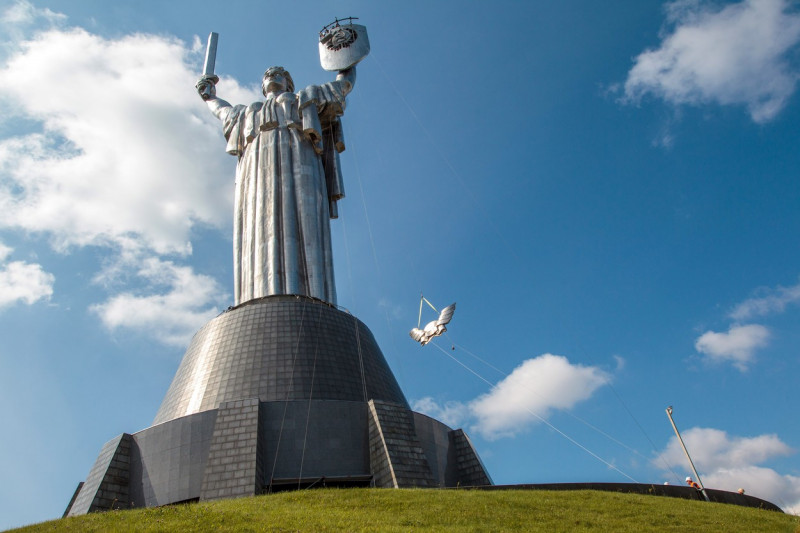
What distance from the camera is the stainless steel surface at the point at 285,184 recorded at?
26.8 metres

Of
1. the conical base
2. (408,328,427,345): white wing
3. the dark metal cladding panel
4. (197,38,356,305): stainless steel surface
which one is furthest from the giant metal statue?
(408,328,427,345): white wing

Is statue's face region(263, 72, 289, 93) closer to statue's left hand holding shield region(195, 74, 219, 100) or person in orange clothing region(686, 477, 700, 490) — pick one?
statue's left hand holding shield region(195, 74, 219, 100)

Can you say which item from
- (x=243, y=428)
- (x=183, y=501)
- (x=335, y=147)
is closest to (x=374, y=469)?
(x=243, y=428)

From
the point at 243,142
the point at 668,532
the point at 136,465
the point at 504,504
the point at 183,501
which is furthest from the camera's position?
the point at 243,142

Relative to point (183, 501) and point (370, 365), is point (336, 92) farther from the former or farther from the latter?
point (183, 501)

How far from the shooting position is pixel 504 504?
1337cm

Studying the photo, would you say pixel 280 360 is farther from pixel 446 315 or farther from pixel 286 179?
pixel 286 179

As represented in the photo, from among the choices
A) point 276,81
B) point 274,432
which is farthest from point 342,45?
point 274,432

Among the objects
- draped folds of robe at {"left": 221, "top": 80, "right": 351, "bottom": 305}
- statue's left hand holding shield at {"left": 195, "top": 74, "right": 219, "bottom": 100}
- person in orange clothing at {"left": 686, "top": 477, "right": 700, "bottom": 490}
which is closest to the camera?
person in orange clothing at {"left": 686, "top": 477, "right": 700, "bottom": 490}

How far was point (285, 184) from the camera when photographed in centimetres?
2838

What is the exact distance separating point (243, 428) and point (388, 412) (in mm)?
4561

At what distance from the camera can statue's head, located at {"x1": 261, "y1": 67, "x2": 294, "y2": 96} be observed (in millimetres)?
31156

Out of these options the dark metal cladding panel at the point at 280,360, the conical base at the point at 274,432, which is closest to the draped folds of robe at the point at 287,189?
the dark metal cladding panel at the point at 280,360

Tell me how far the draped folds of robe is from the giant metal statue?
0.04m
